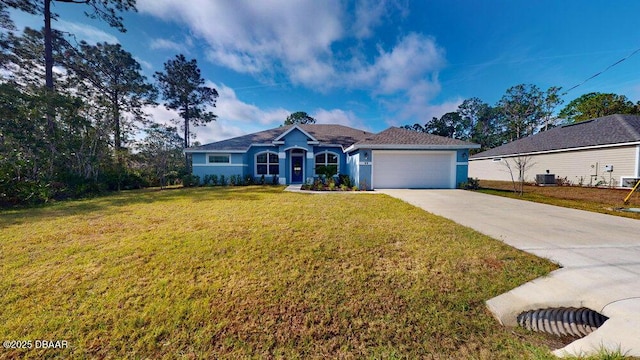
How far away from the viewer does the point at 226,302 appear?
2426mm

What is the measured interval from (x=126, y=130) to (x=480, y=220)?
20.3 m

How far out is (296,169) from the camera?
15.9m

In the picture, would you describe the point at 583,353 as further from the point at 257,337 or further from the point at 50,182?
the point at 50,182

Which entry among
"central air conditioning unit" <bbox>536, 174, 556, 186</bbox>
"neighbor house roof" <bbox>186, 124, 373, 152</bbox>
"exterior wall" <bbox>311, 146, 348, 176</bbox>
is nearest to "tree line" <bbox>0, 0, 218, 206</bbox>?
"neighbor house roof" <bbox>186, 124, 373, 152</bbox>

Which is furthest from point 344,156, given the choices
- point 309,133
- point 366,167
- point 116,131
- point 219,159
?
point 116,131

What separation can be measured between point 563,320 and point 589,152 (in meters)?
19.8

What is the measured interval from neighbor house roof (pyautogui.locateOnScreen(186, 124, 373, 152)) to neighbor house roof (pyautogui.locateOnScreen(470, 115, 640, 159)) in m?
14.3

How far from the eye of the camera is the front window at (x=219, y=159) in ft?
50.2

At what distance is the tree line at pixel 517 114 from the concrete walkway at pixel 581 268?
32219 millimetres

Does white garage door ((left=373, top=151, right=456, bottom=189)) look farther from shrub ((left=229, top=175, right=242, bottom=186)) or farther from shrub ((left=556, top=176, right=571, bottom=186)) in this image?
shrub ((left=556, top=176, right=571, bottom=186))

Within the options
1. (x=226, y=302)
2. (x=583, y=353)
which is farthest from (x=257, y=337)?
(x=583, y=353)

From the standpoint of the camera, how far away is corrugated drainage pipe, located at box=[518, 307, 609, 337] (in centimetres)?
212

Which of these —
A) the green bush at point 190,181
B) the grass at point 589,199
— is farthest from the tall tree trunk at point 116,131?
the grass at point 589,199

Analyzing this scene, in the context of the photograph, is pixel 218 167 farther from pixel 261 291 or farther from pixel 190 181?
pixel 261 291
